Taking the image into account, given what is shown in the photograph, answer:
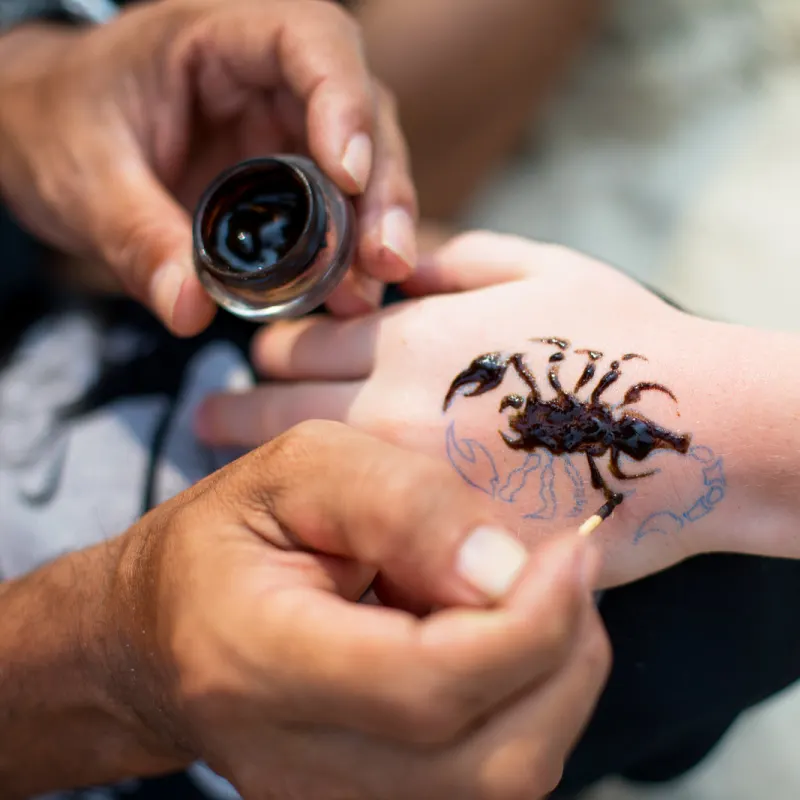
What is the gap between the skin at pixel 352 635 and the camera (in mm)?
448

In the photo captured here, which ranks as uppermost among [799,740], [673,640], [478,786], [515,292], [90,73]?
[90,73]

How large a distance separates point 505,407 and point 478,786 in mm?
371

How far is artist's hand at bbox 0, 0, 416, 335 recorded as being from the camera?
0.80 m

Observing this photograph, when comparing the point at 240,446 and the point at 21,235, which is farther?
the point at 21,235

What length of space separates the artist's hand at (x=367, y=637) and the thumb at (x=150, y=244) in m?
0.30

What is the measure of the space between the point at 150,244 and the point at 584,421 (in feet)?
1.61

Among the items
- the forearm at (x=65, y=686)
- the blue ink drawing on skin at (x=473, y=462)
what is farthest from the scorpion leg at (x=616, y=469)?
the forearm at (x=65, y=686)

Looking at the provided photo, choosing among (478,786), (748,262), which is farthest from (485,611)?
(748,262)

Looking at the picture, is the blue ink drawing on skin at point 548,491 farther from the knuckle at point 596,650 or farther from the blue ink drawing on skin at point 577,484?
the knuckle at point 596,650

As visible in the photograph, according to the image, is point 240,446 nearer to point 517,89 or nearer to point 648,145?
point 517,89

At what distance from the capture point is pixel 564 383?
751 millimetres

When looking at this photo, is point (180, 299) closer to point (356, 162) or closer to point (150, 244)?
point (150, 244)

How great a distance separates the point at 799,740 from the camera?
1192 mm

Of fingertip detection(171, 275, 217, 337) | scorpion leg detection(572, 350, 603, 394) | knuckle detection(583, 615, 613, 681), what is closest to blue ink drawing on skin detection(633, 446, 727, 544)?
scorpion leg detection(572, 350, 603, 394)
